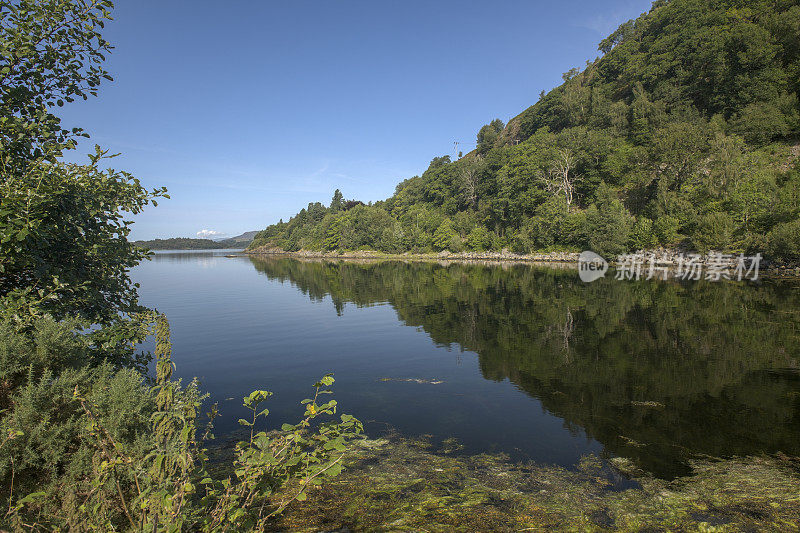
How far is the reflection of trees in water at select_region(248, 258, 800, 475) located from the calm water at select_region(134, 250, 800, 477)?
2.8 inches

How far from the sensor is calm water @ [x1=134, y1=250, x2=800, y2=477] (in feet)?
30.4

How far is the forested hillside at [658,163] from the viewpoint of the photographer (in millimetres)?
57344

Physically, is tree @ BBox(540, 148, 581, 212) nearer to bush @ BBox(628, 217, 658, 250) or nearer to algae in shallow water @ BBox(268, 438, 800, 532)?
bush @ BBox(628, 217, 658, 250)

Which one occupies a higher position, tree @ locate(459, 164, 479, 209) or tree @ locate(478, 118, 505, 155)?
tree @ locate(478, 118, 505, 155)

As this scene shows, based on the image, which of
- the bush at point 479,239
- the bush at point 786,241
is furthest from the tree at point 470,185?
the bush at point 786,241

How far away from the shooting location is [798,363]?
13984 mm

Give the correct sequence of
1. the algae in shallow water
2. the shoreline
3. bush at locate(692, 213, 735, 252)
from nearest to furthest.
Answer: the algae in shallow water, the shoreline, bush at locate(692, 213, 735, 252)

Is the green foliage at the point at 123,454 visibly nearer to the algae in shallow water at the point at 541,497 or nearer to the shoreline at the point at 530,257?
the algae in shallow water at the point at 541,497

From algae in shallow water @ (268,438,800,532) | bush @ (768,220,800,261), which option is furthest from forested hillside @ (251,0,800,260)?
algae in shallow water @ (268,438,800,532)

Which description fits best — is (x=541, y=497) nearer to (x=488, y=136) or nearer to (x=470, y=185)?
(x=470, y=185)

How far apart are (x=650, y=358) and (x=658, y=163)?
76.4 m

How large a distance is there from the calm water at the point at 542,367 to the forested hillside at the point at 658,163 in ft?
110

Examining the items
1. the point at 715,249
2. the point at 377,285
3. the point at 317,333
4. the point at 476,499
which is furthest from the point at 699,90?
the point at 476,499

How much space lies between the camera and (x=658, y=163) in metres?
73.6
